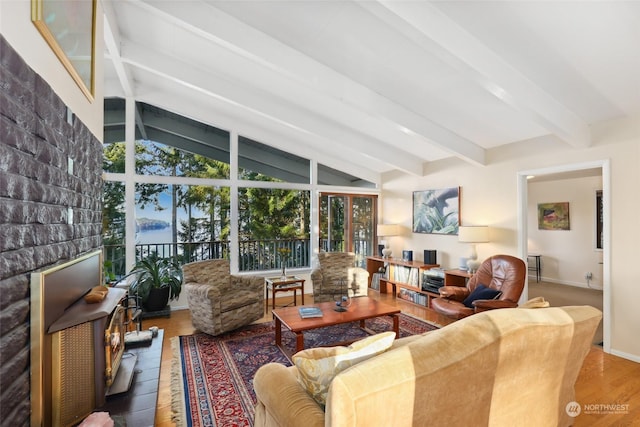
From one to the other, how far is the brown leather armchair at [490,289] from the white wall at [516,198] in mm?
499

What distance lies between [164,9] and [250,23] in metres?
0.69

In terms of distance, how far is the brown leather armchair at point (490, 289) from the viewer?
3.44m

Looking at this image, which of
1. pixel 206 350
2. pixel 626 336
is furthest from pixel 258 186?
pixel 626 336

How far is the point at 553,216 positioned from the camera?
6.64 meters

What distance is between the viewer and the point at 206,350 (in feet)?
10.8

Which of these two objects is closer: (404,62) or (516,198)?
(404,62)

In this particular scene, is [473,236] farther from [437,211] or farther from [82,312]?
[82,312]

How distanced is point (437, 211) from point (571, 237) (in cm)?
336

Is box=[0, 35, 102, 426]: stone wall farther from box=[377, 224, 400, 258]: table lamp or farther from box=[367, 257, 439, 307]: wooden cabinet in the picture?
box=[377, 224, 400, 258]: table lamp

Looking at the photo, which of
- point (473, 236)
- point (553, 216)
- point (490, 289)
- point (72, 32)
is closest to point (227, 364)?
point (72, 32)

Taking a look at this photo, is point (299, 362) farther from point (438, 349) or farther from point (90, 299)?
point (90, 299)

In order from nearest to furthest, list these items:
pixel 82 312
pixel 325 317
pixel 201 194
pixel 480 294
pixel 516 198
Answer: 1. pixel 82 312
2. pixel 325 317
3. pixel 480 294
4. pixel 516 198
5. pixel 201 194

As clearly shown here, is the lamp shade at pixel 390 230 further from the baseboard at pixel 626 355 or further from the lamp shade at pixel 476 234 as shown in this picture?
the baseboard at pixel 626 355

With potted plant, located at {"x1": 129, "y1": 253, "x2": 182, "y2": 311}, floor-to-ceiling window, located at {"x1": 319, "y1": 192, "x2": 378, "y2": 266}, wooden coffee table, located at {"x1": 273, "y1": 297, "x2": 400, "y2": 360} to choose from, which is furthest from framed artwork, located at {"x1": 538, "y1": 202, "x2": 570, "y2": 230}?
potted plant, located at {"x1": 129, "y1": 253, "x2": 182, "y2": 311}
